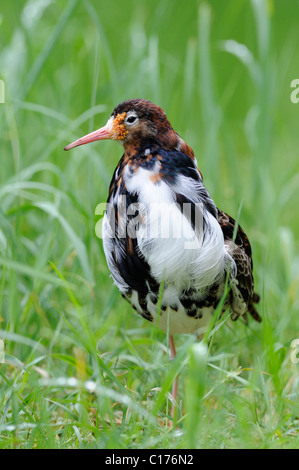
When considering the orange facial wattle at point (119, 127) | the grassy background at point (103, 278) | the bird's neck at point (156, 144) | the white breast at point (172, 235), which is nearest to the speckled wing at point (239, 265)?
the grassy background at point (103, 278)

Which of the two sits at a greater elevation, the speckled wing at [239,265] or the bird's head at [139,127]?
the bird's head at [139,127]

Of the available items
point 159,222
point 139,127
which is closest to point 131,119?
point 139,127

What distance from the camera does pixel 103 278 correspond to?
408cm

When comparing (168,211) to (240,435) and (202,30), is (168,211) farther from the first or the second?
(202,30)

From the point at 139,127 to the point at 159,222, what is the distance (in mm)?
375

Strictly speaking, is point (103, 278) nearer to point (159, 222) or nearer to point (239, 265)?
point (239, 265)

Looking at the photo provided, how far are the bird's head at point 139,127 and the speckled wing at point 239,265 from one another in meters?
0.49

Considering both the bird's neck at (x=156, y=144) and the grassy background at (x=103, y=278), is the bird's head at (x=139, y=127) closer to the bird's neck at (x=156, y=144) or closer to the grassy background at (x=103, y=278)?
the bird's neck at (x=156, y=144)

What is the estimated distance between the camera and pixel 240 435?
101 inches

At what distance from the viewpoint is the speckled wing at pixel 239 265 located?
318 centimetres

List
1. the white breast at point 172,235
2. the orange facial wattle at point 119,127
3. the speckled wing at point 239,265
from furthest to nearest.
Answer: the speckled wing at point 239,265, the orange facial wattle at point 119,127, the white breast at point 172,235

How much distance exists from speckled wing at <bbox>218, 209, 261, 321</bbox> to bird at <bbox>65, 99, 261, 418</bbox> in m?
0.13

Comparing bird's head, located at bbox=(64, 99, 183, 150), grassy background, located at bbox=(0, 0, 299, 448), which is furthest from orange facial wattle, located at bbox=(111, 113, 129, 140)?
grassy background, located at bbox=(0, 0, 299, 448)
